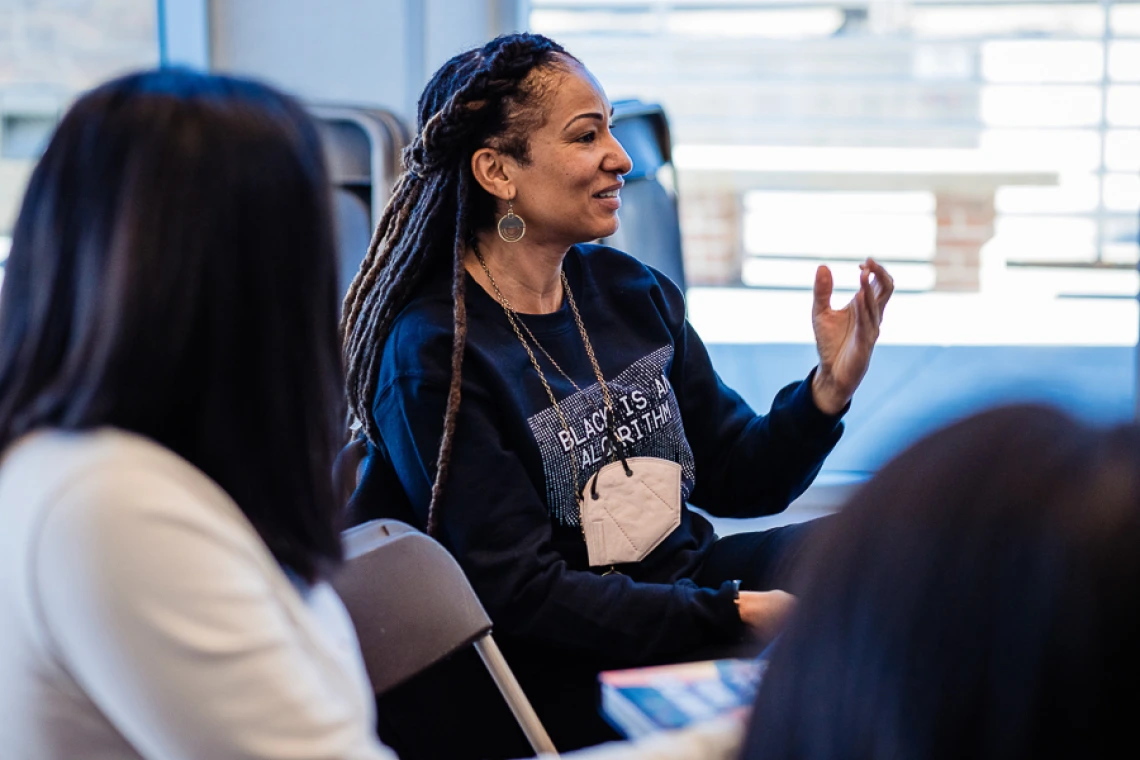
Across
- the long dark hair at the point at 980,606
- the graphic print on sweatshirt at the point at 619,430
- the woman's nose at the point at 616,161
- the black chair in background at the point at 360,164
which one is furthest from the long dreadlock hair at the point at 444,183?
the long dark hair at the point at 980,606

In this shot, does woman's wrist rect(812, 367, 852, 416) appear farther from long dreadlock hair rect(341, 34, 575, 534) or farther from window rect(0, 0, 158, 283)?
window rect(0, 0, 158, 283)

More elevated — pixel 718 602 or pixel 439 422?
pixel 439 422

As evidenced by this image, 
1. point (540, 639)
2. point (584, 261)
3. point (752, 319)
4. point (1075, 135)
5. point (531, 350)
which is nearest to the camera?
point (540, 639)

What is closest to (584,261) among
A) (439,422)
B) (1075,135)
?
(439,422)

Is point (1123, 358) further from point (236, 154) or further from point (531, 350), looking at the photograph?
point (236, 154)

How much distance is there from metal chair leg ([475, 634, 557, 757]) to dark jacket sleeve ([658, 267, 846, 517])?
713 mm

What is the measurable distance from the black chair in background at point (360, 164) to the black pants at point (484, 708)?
1213 millimetres

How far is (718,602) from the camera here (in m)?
1.63

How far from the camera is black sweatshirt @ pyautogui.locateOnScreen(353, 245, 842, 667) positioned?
5.27ft

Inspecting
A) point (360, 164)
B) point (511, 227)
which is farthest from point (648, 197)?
point (511, 227)

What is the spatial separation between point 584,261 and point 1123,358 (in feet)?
5.92

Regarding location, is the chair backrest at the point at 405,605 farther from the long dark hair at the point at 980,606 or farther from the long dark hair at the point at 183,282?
the long dark hair at the point at 980,606

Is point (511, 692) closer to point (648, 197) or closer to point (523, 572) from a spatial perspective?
point (523, 572)

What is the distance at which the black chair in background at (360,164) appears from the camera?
263 centimetres
